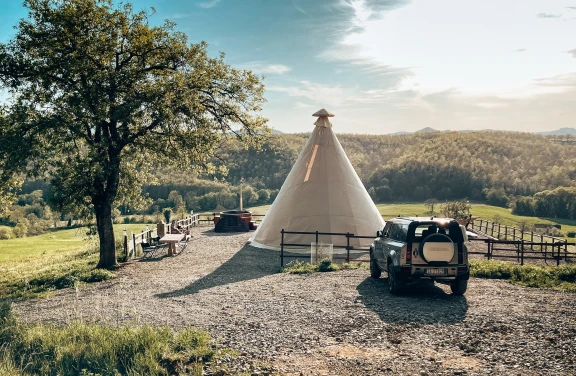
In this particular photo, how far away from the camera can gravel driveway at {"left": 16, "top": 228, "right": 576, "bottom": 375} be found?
688cm

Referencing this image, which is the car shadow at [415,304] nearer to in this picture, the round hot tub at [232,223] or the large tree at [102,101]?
the large tree at [102,101]

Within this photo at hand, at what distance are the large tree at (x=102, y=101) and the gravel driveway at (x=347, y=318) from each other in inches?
176

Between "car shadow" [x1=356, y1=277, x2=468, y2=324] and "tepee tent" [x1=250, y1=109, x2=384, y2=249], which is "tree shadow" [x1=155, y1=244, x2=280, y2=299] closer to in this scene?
"tepee tent" [x1=250, y1=109, x2=384, y2=249]

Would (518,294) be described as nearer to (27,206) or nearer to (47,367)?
(47,367)

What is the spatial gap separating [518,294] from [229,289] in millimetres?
7567

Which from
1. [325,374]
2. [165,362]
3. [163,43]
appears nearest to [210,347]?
[165,362]

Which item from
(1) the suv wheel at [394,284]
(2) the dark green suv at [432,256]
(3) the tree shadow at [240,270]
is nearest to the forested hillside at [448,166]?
(3) the tree shadow at [240,270]

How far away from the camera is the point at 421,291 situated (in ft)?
39.1

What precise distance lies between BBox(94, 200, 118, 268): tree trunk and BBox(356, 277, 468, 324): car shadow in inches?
415

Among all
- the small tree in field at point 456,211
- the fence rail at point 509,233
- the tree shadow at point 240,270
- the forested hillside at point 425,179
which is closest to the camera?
the tree shadow at point 240,270

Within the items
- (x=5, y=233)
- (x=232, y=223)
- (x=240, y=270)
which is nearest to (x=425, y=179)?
(x=232, y=223)

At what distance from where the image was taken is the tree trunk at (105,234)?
17859 mm

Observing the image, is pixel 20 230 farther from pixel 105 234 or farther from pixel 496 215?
pixel 496 215

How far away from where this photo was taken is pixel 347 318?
30.4 feet
